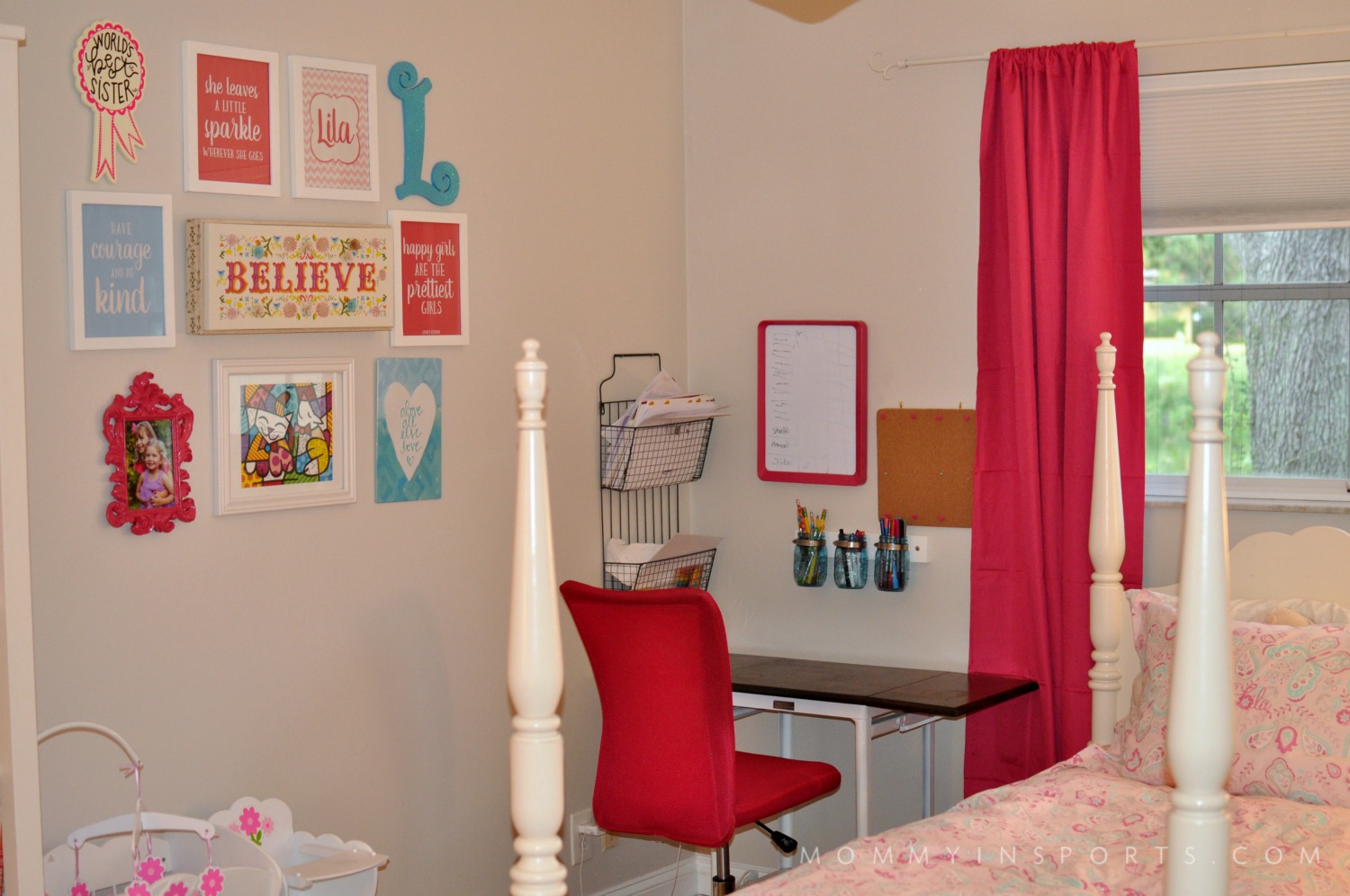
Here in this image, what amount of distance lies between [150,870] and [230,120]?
4.78ft

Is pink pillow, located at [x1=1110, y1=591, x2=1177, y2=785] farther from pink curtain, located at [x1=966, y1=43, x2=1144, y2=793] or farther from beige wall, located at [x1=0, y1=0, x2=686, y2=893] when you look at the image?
beige wall, located at [x1=0, y1=0, x2=686, y2=893]

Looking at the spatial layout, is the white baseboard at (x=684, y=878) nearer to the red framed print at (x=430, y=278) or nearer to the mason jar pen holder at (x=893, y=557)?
the mason jar pen holder at (x=893, y=557)

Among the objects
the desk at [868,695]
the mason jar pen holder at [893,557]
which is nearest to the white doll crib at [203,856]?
the desk at [868,695]

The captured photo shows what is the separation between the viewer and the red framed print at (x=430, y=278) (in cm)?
302

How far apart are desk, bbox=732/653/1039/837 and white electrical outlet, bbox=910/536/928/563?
292 mm

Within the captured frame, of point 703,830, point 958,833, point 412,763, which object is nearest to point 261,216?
point 412,763

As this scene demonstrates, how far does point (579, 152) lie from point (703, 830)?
1.75m

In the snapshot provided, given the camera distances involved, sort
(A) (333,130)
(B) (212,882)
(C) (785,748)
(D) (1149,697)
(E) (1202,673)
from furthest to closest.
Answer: (C) (785,748)
(A) (333,130)
(D) (1149,697)
(B) (212,882)
(E) (1202,673)

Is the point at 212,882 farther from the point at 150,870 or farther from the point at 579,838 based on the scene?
the point at 579,838

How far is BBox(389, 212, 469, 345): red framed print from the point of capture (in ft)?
9.92

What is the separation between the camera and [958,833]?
2.36 meters

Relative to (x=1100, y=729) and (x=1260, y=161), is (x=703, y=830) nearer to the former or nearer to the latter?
(x=1100, y=729)

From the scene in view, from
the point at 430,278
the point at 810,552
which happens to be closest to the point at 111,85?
the point at 430,278

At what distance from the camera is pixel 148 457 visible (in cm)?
258
